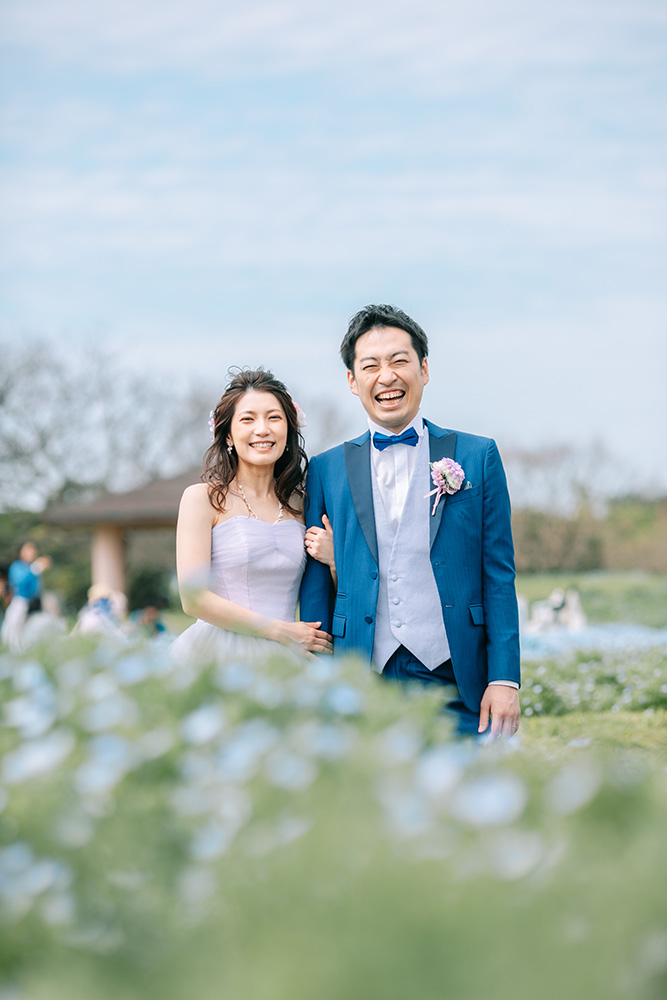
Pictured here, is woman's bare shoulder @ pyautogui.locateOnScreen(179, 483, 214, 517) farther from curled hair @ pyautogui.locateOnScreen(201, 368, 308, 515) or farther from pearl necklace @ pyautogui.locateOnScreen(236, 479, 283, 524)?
pearl necklace @ pyautogui.locateOnScreen(236, 479, 283, 524)

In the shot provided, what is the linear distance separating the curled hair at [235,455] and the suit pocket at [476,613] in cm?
83

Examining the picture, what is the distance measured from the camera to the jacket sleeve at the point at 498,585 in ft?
10.7

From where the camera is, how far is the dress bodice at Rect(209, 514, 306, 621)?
3488 millimetres

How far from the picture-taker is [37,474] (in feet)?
88.5

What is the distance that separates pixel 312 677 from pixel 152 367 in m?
29.8

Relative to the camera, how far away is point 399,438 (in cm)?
352

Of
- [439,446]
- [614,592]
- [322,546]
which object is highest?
[439,446]

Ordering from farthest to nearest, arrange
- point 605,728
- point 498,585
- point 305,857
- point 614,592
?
point 614,592 < point 605,728 < point 498,585 < point 305,857

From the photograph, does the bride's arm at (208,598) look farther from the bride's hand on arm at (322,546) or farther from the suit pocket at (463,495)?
the suit pocket at (463,495)

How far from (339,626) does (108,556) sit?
59.8ft

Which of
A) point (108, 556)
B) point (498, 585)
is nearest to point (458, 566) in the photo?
point (498, 585)

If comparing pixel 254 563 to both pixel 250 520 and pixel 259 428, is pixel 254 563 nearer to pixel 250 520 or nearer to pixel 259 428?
pixel 250 520

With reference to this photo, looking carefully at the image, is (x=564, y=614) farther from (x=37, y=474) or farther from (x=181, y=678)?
(x=37, y=474)

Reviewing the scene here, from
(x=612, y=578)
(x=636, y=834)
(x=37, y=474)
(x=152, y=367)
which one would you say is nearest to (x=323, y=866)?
(x=636, y=834)
